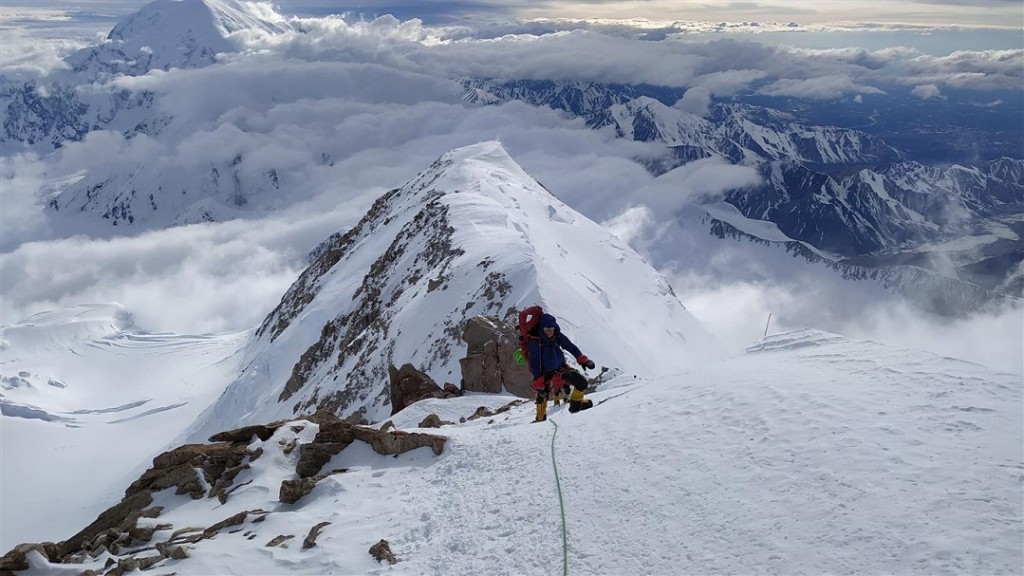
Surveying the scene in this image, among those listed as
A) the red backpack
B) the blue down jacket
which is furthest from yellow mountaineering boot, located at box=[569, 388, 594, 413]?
the red backpack

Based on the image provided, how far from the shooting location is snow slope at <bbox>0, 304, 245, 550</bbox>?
262ft

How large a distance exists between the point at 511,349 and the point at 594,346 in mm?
8289

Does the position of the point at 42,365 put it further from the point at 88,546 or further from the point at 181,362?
the point at 88,546

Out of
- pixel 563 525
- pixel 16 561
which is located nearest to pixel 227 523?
pixel 16 561

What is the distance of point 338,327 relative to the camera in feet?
182

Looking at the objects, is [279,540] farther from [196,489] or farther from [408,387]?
[408,387]

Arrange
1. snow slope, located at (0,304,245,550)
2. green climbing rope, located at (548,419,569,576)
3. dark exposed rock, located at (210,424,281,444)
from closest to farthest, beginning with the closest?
green climbing rope, located at (548,419,569,576)
dark exposed rock, located at (210,424,281,444)
snow slope, located at (0,304,245,550)

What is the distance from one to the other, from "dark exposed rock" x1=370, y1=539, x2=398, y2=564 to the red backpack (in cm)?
720

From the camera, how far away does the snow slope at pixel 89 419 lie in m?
79.8

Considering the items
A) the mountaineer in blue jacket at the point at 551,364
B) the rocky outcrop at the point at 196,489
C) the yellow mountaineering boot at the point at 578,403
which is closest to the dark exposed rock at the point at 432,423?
the rocky outcrop at the point at 196,489

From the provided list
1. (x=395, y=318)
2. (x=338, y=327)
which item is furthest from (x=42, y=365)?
(x=395, y=318)

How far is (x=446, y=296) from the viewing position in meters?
39.7

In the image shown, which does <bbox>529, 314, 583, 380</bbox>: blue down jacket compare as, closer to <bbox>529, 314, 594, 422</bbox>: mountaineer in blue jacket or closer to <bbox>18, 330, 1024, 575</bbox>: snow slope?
<bbox>529, 314, 594, 422</bbox>: mountaineer in blue jacket

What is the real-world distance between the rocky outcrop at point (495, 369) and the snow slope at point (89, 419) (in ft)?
207
